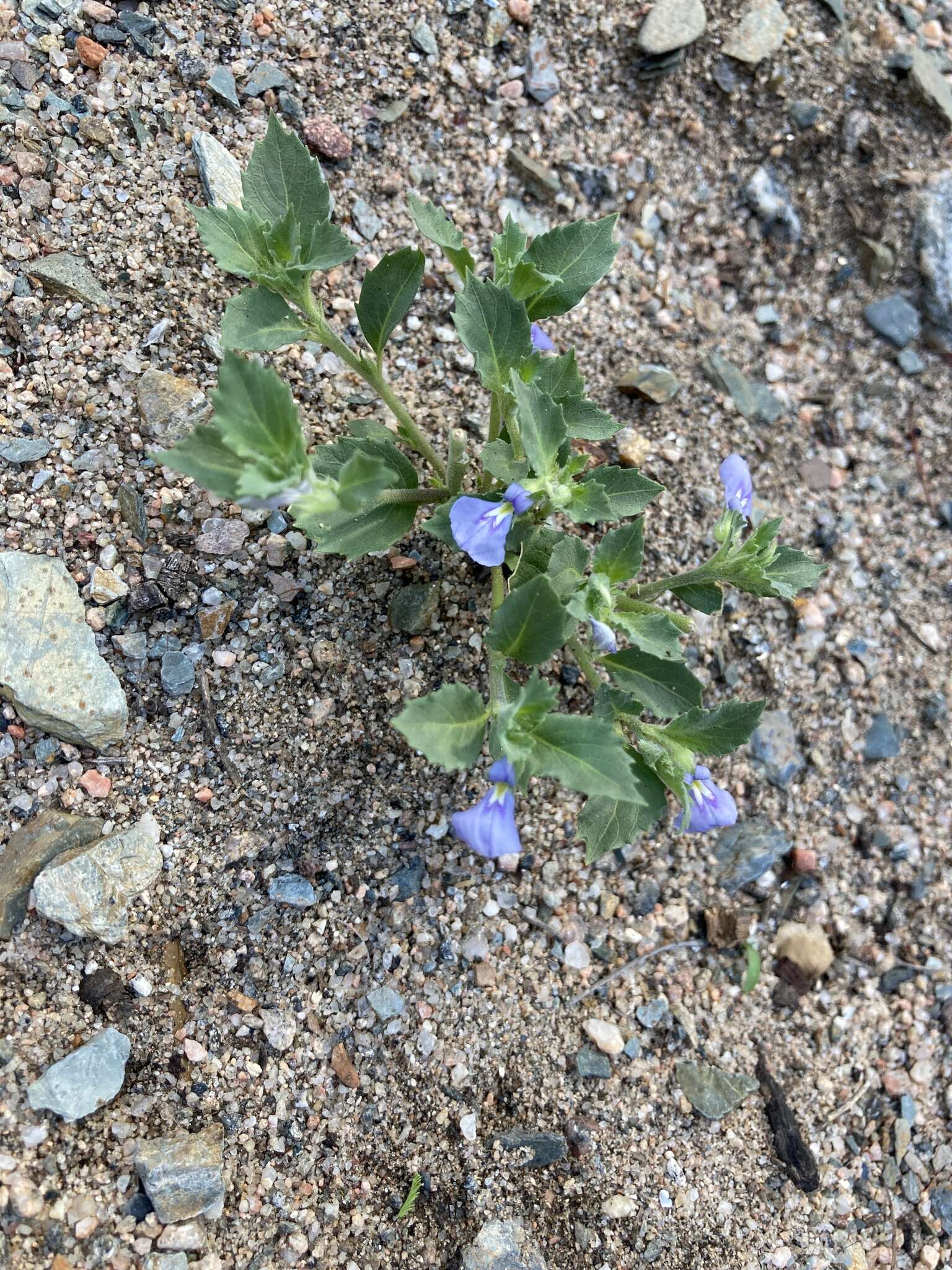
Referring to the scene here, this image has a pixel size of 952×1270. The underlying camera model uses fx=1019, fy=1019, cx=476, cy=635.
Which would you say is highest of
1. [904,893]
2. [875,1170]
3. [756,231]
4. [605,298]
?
[756,231]

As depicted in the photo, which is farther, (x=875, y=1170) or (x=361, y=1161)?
(x=875, y=1170)

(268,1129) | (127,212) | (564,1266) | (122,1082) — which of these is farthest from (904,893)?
(127,212)

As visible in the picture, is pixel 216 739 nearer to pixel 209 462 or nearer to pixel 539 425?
pixel 209 462

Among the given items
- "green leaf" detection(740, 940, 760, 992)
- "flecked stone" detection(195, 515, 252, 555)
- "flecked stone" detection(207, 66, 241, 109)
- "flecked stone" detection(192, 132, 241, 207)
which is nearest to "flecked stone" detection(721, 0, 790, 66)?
"flecked stone" detection(207, 66, 241, 109)

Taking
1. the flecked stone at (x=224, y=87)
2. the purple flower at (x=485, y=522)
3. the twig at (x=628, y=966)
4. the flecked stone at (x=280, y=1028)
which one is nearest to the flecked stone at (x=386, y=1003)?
the flecked stone at (x=280, y=1028)

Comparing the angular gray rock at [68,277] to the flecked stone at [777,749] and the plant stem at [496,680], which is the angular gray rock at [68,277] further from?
the flecked stone at [777,749]

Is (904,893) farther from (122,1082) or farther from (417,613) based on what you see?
(122,1082)

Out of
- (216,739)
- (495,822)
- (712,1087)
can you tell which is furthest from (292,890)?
(712,1087)
